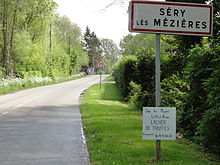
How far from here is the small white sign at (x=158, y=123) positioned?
19.2 ft

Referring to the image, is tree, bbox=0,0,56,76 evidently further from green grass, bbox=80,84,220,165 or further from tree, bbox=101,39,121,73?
tree, bbox=101,39,121,73

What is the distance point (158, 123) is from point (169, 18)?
1.88 metres

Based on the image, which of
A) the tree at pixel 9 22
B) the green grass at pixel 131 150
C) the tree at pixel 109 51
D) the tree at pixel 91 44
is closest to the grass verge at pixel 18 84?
the tree at pixel 9 22

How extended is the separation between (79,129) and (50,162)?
430 centimetres

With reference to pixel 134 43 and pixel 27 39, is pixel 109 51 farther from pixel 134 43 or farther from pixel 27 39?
pixel 27 39

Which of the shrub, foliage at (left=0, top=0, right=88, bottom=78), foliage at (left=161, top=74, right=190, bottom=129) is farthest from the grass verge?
the shrub

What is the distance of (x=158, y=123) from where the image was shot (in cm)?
590

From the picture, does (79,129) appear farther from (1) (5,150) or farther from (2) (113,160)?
(2) (113,160)

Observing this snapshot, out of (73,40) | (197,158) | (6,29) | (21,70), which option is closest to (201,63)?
(197,158)

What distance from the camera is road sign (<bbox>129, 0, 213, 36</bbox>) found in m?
5.73

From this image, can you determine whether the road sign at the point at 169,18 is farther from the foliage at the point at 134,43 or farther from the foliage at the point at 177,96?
the foliage at the point at 134,43

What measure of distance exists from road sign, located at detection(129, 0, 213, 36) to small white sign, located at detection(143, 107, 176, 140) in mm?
1416

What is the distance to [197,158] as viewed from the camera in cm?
659

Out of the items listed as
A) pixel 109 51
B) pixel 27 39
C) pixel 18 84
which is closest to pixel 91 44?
pixel 109 51
